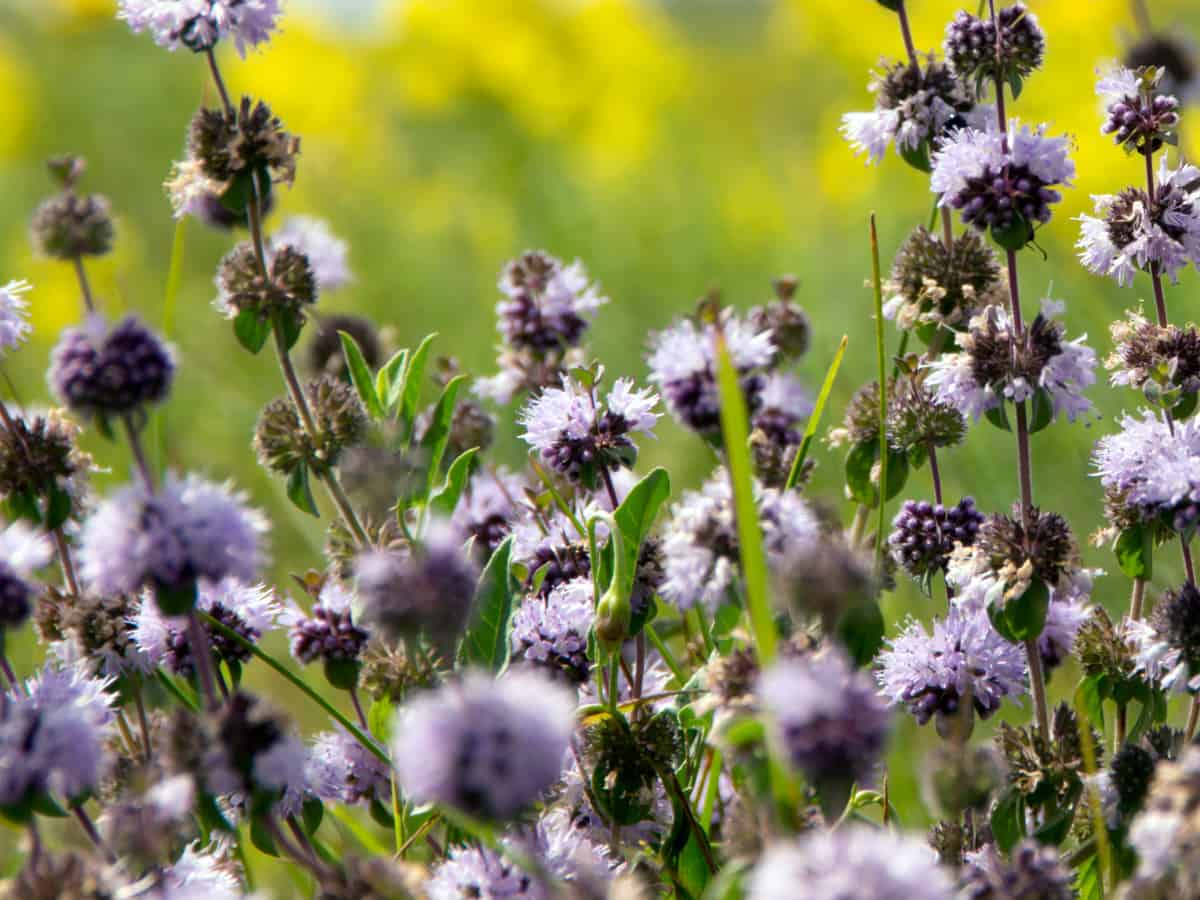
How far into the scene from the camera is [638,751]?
145 centimetres

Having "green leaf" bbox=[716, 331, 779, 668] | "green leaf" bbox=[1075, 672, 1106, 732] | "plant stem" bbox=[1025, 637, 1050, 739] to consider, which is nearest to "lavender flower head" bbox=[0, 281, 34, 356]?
"green leaf" bbox=[716, 331, 779, 668]

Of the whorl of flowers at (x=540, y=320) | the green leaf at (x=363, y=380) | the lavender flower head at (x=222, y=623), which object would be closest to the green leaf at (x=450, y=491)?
the green leaf at (x=363, y=380)

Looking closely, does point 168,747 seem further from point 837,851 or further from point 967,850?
point 967,850

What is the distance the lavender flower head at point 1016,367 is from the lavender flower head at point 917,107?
0.28 metres

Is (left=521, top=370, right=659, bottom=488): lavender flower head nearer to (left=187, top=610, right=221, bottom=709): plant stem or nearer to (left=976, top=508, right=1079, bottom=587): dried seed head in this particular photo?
(left=976, top=508, right=1079, bottom=587): dried seed head

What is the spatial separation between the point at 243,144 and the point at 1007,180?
2.88 feet

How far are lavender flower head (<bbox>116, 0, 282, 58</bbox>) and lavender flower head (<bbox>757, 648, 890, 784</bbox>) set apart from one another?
41.2 inches

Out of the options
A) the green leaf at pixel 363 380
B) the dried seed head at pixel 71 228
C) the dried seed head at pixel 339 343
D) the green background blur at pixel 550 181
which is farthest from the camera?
the green background blur at pixel 550 181

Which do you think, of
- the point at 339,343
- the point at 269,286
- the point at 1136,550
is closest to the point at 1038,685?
the point at 1136,550

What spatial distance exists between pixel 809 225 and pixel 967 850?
4.47 meters

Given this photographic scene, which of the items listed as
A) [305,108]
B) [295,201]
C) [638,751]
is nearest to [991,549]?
[638,751]

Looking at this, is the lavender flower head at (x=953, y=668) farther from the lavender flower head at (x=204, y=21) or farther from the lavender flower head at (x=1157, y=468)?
the lavender flower head at (x=204, y=21)

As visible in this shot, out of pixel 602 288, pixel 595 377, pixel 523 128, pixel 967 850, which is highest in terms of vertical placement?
pixel 523 128

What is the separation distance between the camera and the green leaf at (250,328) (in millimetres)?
1651
